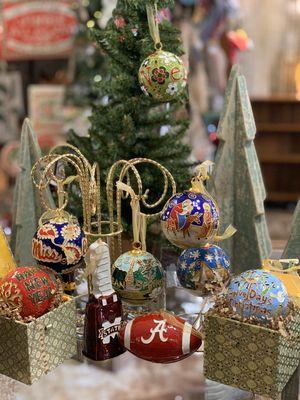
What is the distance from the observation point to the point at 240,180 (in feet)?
4.17

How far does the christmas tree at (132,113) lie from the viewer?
4.17 ft

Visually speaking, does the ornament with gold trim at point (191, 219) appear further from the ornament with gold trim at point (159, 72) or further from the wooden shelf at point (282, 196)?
the wooden shelf at point (282, 196)

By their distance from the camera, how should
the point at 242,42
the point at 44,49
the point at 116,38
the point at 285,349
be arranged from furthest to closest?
the point at 242,42 < the point at 44,49 < the point at 116,38 < the point at 285,349

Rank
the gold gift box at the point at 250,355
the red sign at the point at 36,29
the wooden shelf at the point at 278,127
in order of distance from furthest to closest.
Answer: the wooden shelf at the point at 278,127
the red sign at the point at 36,29
the gold gift box at the point at 250,355

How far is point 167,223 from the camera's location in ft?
3.43

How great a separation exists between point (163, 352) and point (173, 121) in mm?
575

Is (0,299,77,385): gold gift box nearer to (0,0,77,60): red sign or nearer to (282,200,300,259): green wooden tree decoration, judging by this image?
(282,200,300,259): green wooden tree decoration

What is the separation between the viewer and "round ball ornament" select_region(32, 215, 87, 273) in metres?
1.08

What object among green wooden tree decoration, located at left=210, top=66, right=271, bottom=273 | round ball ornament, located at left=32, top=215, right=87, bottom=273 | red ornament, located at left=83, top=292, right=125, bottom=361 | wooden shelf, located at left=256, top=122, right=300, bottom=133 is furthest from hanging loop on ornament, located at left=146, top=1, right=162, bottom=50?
wooden shelf, located at left=256, top=122, right=300, bottom=133

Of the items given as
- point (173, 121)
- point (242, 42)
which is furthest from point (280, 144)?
point (173, 121)

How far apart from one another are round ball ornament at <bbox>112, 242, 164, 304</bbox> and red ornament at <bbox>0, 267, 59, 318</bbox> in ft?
0.44

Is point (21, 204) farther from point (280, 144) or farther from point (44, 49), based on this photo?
point (280, 144)

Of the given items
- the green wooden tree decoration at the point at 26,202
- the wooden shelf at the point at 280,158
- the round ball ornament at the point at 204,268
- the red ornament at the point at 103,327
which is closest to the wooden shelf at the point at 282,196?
the wooden shelf at the point at 280,158

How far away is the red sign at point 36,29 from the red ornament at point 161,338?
2.23 metres
